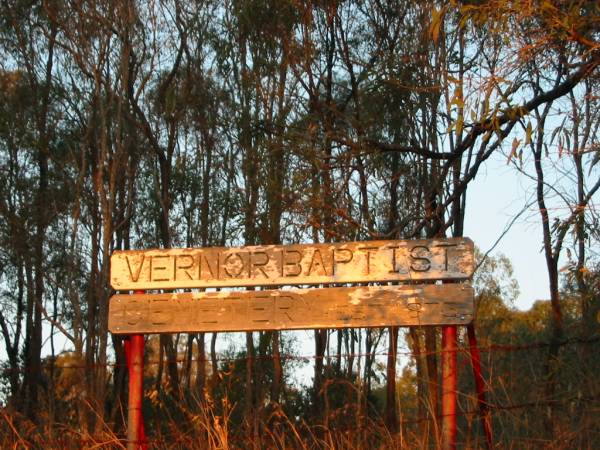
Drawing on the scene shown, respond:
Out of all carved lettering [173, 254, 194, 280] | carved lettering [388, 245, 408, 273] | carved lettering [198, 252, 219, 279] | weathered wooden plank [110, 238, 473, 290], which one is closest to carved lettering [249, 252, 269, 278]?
weathered wooden plank [110, 238, 473, 290]

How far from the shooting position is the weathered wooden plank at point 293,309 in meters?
3.97

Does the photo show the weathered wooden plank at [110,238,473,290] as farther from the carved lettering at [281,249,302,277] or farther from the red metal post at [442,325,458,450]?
the red metal post at [442,325,458,450]

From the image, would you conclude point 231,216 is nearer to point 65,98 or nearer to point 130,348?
point 65,98

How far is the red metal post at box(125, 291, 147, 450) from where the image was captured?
4.27 m

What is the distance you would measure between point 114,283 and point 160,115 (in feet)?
57.7

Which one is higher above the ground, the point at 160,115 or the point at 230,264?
the point at 160,115

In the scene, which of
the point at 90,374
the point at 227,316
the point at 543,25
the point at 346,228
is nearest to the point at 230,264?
the point at 227,316

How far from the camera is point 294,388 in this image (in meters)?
19.2

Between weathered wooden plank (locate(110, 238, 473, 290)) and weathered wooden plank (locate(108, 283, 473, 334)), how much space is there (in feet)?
0.15

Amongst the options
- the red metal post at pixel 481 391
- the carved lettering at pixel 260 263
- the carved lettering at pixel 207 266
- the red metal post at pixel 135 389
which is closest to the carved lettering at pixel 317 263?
the carved lettering at pixel 260 263

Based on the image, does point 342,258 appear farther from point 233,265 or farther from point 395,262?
point 233,265

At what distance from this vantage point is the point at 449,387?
155 inches

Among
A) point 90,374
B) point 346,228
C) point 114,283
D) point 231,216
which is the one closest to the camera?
point 114,283

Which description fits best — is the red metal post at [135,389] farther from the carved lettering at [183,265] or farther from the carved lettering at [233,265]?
the carved lettering at [233,265]
